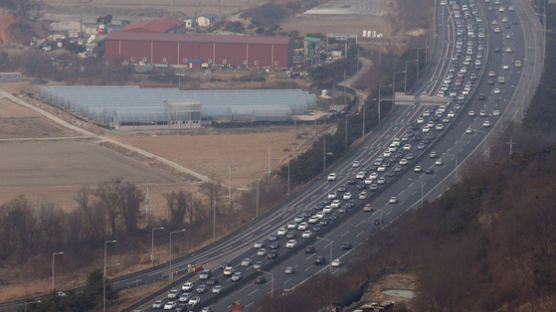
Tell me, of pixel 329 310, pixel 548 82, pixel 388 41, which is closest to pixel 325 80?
pixel 388 41

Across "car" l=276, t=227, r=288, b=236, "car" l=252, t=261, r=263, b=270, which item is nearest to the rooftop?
"car" l=276, t=227, r=288, b=236

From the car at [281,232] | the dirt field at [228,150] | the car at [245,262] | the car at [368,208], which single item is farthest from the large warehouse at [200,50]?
the car at [245,262]

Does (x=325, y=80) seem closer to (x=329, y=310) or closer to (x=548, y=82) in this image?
(x=548, y=82)

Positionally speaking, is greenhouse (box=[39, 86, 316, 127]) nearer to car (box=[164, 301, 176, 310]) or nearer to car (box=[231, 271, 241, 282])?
car (box=[231, 271, 241, 282])

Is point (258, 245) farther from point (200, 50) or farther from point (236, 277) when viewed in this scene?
point (200, 50)

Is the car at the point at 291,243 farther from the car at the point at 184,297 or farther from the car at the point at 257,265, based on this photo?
the car at the point at 184,297

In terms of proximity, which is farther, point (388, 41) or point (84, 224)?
point (388, 41)
